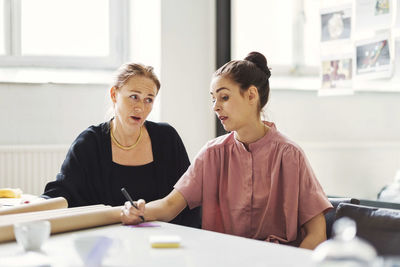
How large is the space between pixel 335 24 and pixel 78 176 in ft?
6.25

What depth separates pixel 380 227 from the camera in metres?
1.49

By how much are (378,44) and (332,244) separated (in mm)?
2434

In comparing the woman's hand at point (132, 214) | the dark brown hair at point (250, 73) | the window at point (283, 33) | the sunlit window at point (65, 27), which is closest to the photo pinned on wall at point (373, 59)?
the window at point (283, 33)

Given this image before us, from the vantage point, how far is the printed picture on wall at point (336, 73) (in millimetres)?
3256

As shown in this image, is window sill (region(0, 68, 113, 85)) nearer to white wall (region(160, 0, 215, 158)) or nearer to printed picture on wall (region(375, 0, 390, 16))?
white wall (region(160, 0, 215, 158))

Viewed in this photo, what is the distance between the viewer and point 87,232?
1.45 metres

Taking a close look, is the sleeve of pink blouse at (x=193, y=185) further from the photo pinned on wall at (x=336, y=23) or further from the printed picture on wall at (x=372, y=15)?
the photo pinned on wall at (x=336, y=23)

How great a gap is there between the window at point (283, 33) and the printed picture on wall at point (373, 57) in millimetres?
909

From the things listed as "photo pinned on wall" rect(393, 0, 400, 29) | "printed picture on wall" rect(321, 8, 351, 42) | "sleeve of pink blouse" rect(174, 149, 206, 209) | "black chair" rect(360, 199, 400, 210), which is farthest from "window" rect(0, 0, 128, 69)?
"sleeve of pink blouse" rect(174, 149, 206, 209)

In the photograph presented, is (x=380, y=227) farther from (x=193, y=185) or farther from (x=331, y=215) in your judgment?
Answer: (x=193, y=185)

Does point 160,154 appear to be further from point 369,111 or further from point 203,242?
point 369,111

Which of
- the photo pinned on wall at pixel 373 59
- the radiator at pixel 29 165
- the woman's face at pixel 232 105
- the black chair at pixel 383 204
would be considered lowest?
the black chair at pixel 383 204

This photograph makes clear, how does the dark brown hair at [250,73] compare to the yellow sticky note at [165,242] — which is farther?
the dark brown hair at [250,73]

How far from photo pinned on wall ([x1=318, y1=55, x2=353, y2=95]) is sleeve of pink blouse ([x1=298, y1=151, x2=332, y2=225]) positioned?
158 cm
